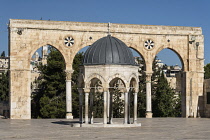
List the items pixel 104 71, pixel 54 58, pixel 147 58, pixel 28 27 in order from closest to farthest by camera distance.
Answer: pixel 104 71
pixel 28 27
pixel 147 58
pixel 54 58

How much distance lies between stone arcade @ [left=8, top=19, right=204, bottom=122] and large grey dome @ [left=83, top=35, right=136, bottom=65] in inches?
496

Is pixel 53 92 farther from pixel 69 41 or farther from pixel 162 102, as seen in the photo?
pixel 69 41

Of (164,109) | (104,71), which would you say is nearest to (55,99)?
(164,109)

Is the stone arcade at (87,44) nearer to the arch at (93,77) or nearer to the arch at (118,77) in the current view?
the arch at (93,77)

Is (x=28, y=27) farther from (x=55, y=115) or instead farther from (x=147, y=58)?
(x=55, y=115)

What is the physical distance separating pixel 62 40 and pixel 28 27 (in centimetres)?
286

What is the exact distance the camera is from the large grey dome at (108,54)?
25797mm

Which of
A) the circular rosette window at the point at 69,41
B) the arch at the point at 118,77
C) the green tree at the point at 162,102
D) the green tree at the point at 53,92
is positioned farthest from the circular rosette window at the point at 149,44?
the arch at the point at 118,77

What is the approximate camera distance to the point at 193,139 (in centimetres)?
1830

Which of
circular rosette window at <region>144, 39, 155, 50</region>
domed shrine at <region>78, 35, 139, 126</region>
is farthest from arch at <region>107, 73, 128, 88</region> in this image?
circular rosette window at <region>144, 39, 155, 50</region>

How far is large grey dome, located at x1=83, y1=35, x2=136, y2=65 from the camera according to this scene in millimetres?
25797

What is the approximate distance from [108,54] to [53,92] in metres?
27.6

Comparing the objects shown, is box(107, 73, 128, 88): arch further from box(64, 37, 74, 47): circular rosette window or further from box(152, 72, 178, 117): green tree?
box(152, 72, 178, 117): green tree

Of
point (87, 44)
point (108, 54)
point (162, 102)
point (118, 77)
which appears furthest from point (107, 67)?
point (162, 102)
